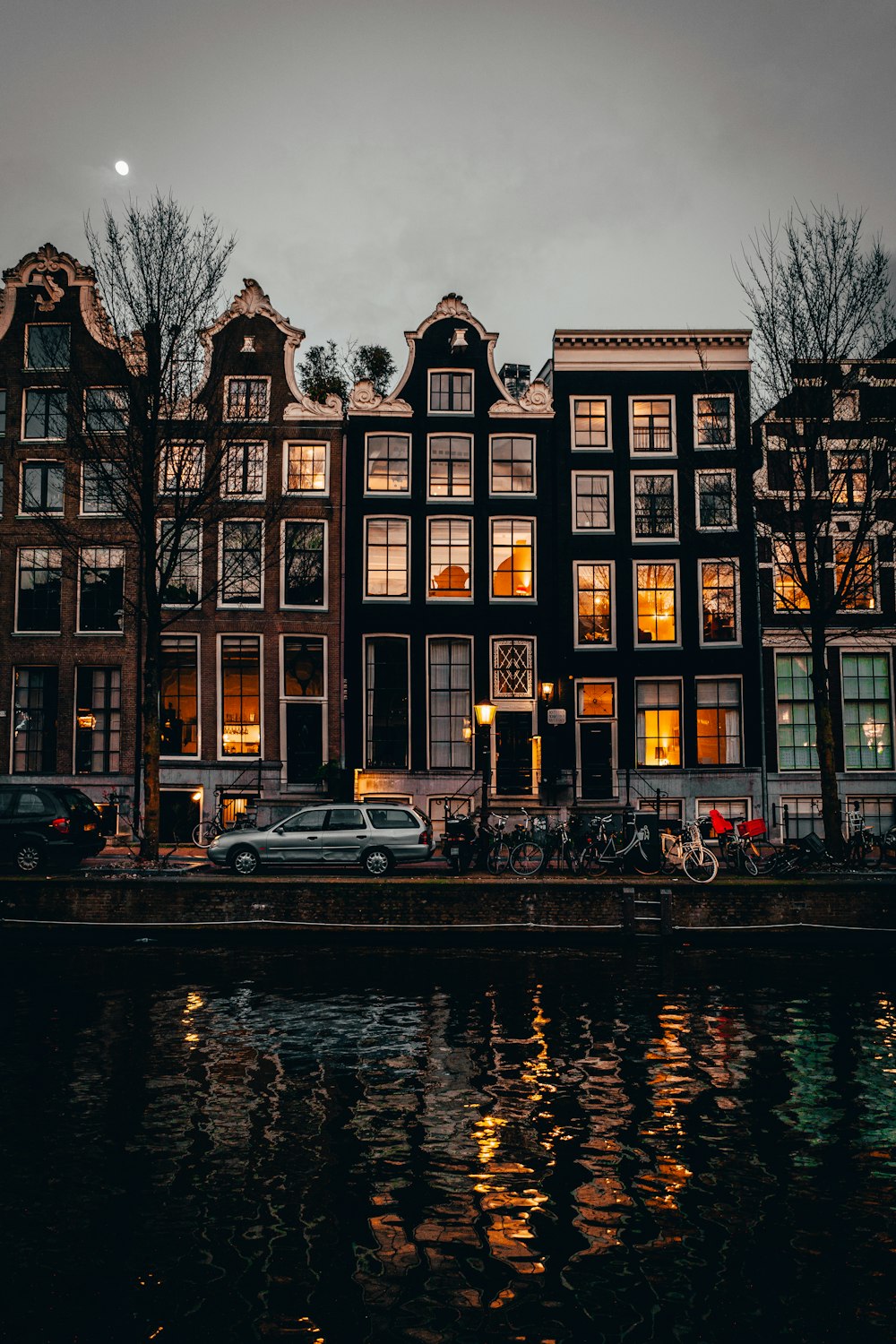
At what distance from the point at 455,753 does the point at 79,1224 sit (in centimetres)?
2440

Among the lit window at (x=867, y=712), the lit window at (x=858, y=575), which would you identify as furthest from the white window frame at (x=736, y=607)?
the lit window at (x=867, y=712)

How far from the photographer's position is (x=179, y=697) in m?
31.8

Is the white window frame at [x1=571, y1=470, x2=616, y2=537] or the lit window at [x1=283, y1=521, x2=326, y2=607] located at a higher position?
the white window frame at [x1=571, y1=470, x2=616, y2=537]

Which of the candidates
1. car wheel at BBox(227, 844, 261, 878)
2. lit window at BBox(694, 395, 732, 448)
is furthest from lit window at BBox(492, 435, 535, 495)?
car wheel at BBox(227, 844, 261, 878)

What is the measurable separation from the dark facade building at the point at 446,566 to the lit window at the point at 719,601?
5070mm

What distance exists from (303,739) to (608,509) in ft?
42.6

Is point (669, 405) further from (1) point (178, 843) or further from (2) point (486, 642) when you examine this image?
(1) point (178, 843)

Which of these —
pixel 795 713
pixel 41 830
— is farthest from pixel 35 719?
pixel 795 713

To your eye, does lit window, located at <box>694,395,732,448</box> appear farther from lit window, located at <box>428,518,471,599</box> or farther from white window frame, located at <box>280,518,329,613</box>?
white window frame, located at <box>280,518,329,613</box>

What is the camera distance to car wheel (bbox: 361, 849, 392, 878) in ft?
74.1

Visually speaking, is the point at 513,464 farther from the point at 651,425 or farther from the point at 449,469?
the point at 651,425

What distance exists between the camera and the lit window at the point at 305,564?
32.4 meters

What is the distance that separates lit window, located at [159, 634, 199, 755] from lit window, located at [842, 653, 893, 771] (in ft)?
69.9

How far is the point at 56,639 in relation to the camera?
3203 centimetres
